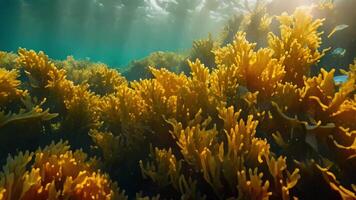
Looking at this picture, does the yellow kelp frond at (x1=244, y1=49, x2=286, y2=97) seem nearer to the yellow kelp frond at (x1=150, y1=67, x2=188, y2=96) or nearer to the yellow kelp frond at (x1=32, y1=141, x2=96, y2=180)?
the yellow kelp frond at (x1=150, y1=67, x2=188, y2=96)

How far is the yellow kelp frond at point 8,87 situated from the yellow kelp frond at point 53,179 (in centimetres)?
181

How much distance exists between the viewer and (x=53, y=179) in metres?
2.67

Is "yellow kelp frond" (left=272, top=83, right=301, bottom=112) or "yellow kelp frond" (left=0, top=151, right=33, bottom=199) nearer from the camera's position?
"yellow kelp frond" (left=0, top=151, right=33, bottom=199)

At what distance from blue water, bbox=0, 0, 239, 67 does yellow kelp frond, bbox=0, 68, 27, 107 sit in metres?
26.8

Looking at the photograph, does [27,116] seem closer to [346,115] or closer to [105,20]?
[346,115]

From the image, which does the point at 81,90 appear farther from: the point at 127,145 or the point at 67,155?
the point at 67,155

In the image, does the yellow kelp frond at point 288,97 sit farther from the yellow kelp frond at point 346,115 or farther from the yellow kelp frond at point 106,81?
the yellow kelp frond at point 106,81

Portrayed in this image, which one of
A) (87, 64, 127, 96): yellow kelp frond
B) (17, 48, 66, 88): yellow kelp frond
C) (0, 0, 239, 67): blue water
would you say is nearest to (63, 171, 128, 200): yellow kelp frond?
(17, 48, 66, 88): yellow kelp frond

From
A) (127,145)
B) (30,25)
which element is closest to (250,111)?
(127,145)

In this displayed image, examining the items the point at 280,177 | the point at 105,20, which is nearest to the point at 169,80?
the point at 280,177

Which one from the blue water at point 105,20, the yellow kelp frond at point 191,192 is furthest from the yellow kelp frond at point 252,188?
the blue water at point 105,20

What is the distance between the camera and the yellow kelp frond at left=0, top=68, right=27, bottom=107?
417 centimetres

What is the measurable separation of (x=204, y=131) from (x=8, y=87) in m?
3.07

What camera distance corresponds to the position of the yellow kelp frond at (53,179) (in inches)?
90.7
